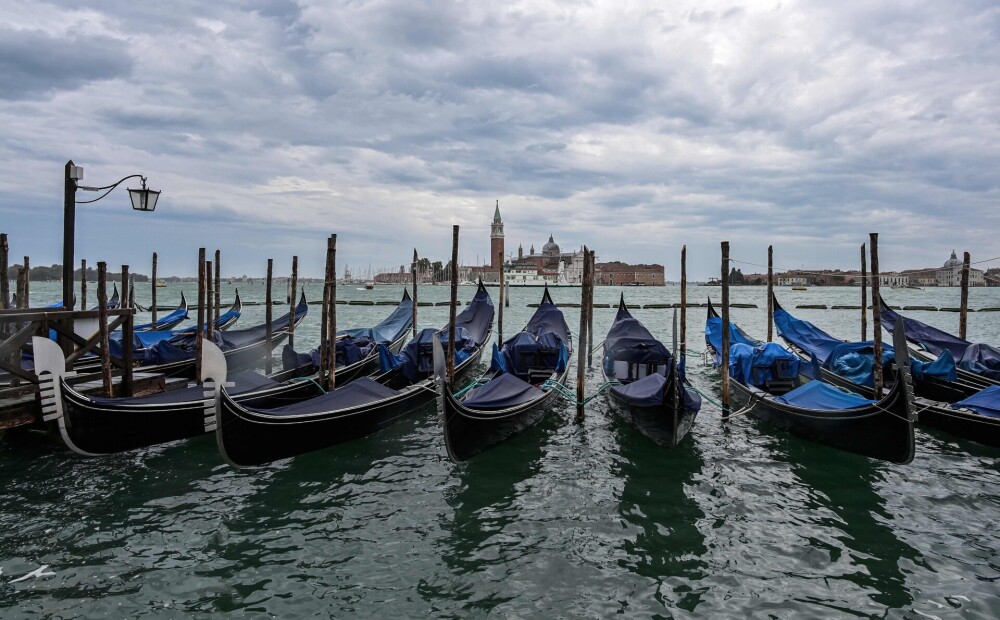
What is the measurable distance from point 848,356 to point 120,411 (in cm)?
962

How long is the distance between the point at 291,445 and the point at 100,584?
85.2 inches

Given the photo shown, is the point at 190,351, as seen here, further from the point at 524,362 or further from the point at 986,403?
the point at 986,403

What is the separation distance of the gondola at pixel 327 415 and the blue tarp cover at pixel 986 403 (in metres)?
6.33

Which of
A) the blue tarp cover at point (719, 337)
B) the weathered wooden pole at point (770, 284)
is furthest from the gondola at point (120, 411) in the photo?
the weathered wooden pole at point (770, 284)

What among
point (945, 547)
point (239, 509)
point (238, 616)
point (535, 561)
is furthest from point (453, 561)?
point (945, 547)

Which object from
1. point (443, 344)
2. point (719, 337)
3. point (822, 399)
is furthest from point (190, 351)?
point (719, 337)

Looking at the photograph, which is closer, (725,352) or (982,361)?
(725,352)

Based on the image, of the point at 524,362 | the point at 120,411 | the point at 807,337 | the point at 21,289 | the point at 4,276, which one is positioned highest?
the point at 4,276

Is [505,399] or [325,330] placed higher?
[325,330]

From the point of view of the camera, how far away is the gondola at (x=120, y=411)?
5.05 metres

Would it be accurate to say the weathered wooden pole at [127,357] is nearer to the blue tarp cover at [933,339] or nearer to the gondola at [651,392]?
the gondola at [651,392]

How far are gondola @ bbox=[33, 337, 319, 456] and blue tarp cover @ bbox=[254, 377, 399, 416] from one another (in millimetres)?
758

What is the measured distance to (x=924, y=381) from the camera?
7.57 metres

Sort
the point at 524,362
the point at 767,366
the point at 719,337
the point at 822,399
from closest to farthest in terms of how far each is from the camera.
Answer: the point at 822,399, the point at 767,366, the point at 524,362, the point at 719,337
